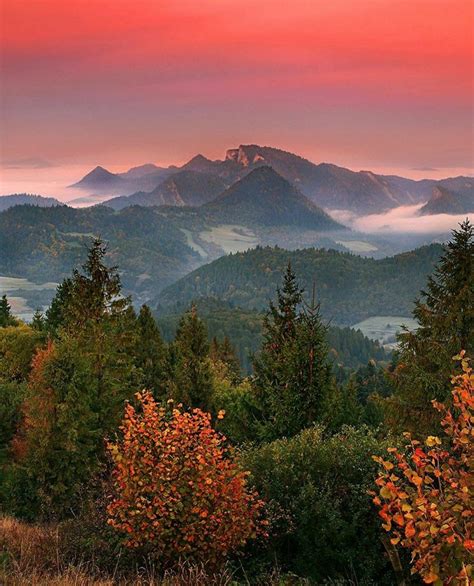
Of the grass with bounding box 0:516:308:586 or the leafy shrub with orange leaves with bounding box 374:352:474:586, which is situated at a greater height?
the leafy shrub with orange leaves with bounding box 374:352:474:586

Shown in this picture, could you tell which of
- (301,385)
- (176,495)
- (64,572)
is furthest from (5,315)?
(64,572)

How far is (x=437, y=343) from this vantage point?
114 ft

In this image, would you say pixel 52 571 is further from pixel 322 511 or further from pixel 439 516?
pixel 439 516

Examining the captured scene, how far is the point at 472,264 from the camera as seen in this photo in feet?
113

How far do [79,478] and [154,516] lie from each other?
2184cm

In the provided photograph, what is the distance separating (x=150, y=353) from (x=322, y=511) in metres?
47.2

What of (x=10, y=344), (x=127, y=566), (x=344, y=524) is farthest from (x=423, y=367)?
(x=10, y=344)

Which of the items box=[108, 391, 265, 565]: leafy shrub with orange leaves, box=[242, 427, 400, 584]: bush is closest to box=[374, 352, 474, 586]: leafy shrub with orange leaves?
box=[108, 391, 265, 565]: leafy shrub with orange leaves

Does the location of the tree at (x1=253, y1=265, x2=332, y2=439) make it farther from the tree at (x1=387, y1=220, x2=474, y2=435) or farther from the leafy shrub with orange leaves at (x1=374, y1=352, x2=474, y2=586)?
the leafy shrub with orange leaves at (x1=374, y1=352, x2=474, y2=586)

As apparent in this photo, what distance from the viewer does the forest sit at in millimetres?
9477

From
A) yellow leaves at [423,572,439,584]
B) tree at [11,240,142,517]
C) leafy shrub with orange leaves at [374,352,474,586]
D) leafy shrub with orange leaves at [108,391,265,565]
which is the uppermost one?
leafy shrub with orange leaves at [374,352,474,586]

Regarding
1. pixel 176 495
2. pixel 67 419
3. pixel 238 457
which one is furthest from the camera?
pixel 67 419

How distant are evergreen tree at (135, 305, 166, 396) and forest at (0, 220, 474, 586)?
0.23 metres

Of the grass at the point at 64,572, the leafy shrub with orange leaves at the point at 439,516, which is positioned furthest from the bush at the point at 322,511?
Answer: the leafy shrub with orange leaves at the point at 439,516
